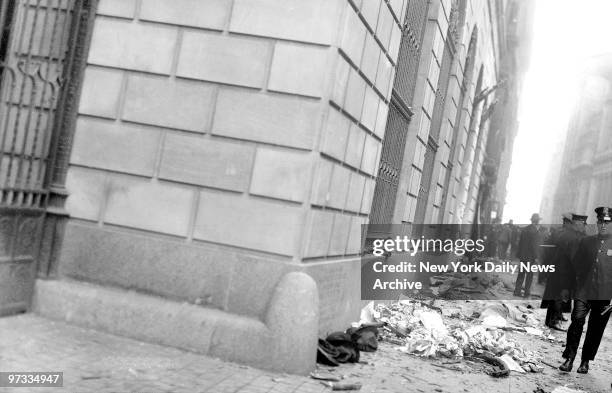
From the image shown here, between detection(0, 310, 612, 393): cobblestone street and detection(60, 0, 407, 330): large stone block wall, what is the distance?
604mm

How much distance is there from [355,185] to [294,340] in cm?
227

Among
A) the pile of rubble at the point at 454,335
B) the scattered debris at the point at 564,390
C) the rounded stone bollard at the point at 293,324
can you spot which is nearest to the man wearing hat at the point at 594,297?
the pile of rubble at the point at 454,335

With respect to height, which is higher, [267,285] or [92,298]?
[267,285]

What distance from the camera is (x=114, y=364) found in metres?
4.41

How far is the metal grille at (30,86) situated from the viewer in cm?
523

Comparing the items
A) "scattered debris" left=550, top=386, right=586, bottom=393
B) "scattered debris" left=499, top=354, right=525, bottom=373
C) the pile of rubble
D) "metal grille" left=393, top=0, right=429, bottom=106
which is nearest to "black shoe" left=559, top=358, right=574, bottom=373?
the pile of rubble

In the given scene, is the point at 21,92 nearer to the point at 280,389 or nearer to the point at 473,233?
the point at 280,389

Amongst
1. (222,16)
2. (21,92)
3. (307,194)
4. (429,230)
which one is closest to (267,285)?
(307,194)

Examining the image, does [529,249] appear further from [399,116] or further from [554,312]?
[399,116]

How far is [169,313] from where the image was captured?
16.8ft

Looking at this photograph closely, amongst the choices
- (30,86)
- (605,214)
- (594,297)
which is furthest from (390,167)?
(30,86)

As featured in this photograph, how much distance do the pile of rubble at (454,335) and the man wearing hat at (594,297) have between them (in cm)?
56

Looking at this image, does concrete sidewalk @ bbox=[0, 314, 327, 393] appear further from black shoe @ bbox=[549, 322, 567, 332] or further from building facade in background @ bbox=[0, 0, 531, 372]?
black shoe @ bbox=[549, 322, 567, 332]

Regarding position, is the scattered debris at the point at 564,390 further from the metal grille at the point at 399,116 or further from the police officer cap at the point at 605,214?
the metal grille at the point at 399,116
